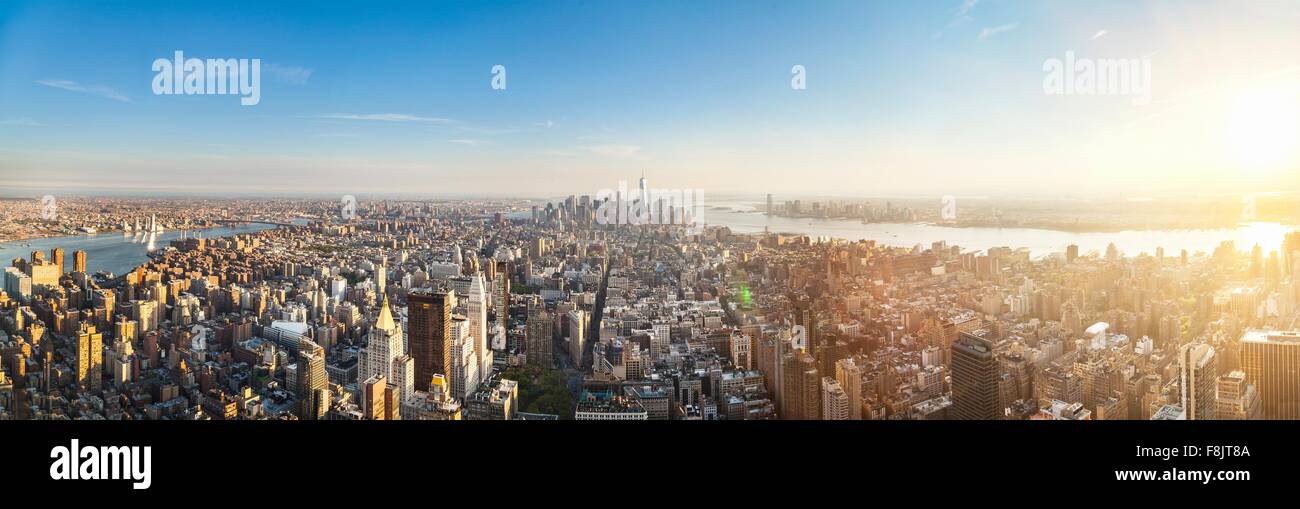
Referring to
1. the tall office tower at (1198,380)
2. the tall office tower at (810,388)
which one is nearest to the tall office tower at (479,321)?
the tall office tower at (810,388)

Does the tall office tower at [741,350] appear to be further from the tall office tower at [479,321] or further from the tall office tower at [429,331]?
the tall office tower at [429,331]

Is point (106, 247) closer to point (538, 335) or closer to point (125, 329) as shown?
point (125, 329)

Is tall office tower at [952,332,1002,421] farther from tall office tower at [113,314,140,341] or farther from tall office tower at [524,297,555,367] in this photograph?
tall office tower at [113,314,140,341]

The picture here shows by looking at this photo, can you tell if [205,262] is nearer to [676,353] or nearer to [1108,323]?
[676,353]
